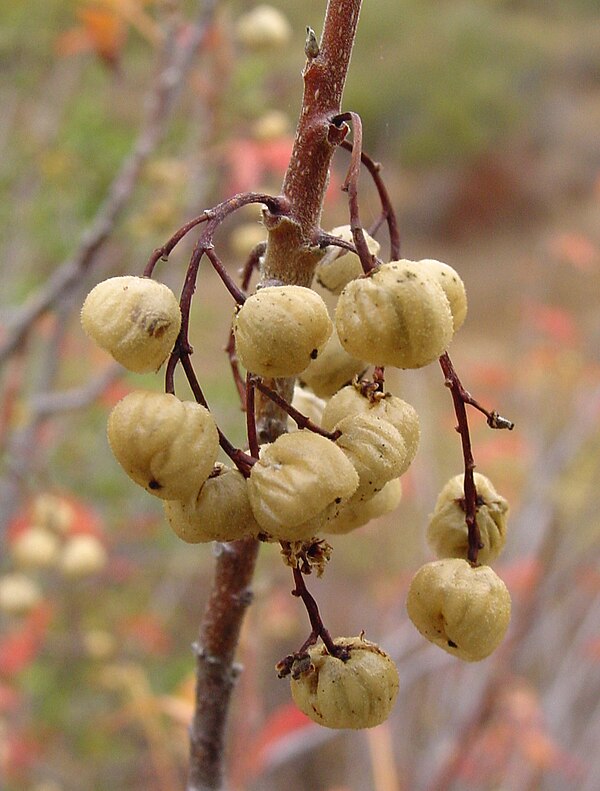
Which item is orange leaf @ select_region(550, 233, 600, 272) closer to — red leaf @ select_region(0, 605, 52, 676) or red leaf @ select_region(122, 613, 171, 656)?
red leaf @ select_region(122, 613, 171, 656)

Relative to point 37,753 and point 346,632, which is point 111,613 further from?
point 346,632

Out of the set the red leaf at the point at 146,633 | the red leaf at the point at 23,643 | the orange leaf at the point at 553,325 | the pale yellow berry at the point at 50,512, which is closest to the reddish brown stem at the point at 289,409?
the pale yellow berry at the point at 50,512

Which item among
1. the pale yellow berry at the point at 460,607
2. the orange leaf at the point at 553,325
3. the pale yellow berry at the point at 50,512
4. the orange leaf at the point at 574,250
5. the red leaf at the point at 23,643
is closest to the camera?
the pale yellow berry at the point at 460,607

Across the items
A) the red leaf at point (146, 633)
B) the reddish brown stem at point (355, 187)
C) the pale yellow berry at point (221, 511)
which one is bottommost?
the red leaf at point (146, 633)

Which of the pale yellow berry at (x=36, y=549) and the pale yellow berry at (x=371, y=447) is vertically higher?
the pale yellow berry at (x=371, y=447)

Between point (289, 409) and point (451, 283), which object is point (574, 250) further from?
point (289, 409)

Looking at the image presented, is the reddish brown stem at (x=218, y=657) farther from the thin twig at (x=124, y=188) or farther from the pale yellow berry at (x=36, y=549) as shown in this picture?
the pale yellow berry at (x=36, y=549)

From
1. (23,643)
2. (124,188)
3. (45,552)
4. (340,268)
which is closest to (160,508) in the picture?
(23,643)
